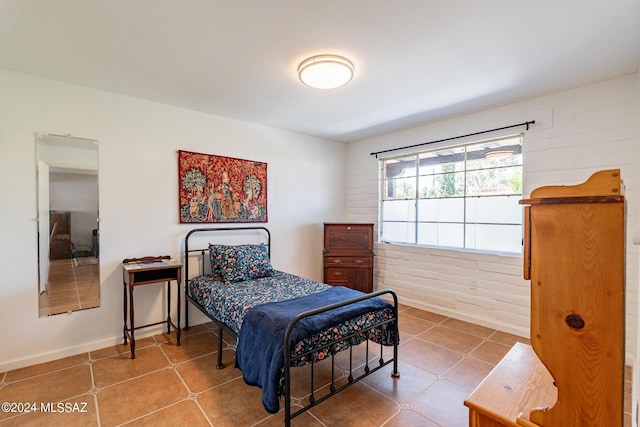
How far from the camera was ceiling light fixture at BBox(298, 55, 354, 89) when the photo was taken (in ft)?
7.25

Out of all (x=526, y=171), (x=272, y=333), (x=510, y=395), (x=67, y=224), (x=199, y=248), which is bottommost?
(x=272, y=333)

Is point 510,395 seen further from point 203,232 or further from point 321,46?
point 203,232

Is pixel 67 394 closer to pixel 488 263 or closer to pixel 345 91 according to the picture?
pixel 345 91

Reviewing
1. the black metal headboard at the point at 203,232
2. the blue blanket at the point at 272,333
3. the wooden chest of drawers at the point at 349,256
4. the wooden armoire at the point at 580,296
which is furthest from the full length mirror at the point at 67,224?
the wooden armoire at the point at 580,296

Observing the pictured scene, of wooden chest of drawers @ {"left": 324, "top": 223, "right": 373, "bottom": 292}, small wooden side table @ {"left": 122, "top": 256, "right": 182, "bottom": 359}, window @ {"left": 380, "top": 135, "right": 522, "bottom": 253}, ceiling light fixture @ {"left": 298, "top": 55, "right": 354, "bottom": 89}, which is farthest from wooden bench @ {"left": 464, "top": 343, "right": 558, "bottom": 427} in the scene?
wooden chest of drawers @ {"left": 324, "top": 223, "right": 373, "bottom": 292}

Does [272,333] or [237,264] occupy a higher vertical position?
[237,264]

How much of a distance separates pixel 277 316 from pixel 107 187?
7.25 ft

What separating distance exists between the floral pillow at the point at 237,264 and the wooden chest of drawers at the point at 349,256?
1117 mm

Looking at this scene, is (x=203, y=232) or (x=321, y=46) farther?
(x=203, y=232)

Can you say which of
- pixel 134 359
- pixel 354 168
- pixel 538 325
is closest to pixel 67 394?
pixel 134 359

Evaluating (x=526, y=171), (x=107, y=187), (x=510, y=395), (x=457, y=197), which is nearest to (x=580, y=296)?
(x=510, y=395)

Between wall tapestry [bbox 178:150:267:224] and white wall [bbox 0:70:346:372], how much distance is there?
10 centimetres

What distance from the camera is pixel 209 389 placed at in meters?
2.19

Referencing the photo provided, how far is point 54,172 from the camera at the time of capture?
2.65 meters
